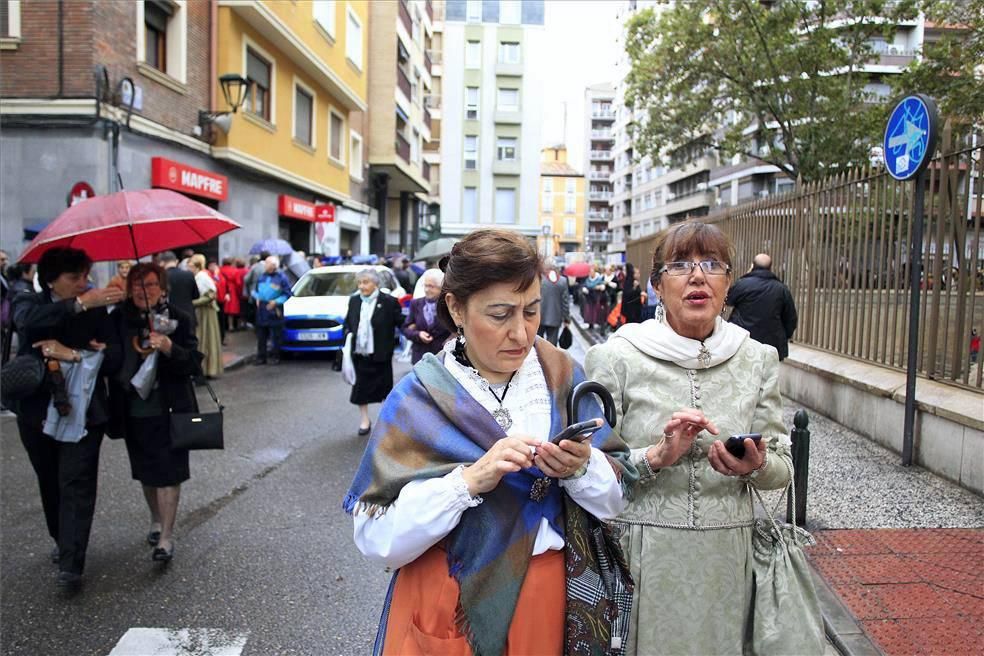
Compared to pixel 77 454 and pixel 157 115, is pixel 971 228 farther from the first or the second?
pixel 157 115

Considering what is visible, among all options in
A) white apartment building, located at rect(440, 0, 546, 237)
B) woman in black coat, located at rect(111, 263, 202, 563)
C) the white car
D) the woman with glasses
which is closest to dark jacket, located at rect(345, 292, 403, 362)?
woman in black coat, located at rect(111, 263, 202, 563)

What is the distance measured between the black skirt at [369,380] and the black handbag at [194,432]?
11.5 ft

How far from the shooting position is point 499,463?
1596 millimetres

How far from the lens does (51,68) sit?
491 inches

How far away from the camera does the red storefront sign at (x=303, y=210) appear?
70.4 feet

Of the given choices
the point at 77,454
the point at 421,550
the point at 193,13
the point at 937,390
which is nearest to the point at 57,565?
the point at 77,454

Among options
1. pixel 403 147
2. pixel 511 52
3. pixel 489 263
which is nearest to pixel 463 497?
pixel 489 263

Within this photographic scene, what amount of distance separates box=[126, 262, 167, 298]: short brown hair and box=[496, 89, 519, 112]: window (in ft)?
167

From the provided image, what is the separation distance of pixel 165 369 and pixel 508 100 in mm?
51894

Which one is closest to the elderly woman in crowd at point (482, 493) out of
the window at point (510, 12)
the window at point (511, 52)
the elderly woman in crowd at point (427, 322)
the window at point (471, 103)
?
the elderly woman in crowd at point (427, 322)

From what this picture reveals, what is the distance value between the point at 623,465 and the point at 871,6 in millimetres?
20699

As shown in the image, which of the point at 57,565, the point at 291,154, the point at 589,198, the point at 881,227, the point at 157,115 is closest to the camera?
the point at 57,565

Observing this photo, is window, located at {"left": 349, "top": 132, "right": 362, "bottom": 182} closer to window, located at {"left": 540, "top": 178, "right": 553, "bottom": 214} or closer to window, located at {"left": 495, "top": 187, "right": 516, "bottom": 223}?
window, located at {"left": 495, "top": 187, "right": 516, "bottom": 223}

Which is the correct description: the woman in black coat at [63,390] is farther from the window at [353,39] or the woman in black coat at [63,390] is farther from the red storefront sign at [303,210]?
the window at [353,39]
